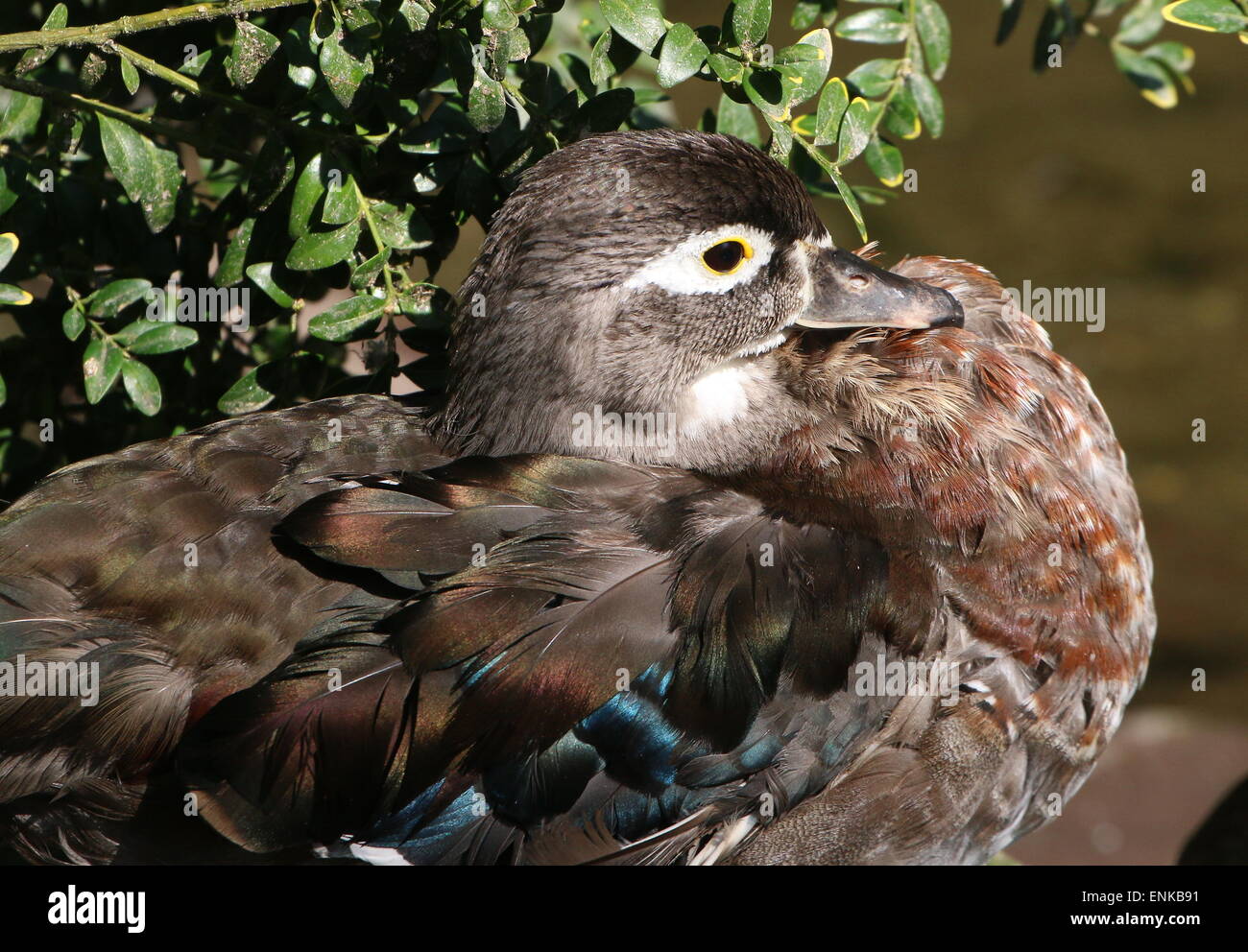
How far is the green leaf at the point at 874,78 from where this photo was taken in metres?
2.49

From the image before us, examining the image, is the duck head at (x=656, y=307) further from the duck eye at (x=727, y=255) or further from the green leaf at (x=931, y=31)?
the green leaf at (x=931, y=31)

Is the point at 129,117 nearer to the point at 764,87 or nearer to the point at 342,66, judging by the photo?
the point at 342,66

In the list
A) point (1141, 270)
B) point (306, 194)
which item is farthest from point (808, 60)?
point (1141, 270)

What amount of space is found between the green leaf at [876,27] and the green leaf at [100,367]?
1.48 m

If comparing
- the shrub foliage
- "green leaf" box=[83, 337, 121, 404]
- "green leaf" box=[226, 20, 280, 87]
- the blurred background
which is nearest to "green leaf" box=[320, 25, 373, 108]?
the shrub foliage

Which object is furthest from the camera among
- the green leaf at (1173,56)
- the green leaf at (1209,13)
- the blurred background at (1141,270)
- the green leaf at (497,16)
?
the blurred background at (1141,270)

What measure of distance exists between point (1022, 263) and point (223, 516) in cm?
566

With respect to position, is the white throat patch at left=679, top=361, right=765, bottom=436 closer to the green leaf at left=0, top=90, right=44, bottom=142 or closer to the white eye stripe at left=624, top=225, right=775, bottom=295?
the white eye stripe at left=624, top=225, right=775, bottom=295

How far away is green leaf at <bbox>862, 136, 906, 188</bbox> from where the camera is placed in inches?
98.6

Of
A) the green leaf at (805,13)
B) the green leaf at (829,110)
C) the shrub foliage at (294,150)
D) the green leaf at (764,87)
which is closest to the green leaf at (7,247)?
the shrub foliage at (294,150)

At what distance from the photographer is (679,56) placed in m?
2.10

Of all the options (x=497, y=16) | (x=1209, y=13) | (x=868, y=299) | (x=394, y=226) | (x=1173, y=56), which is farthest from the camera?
(x=1173, y=56)

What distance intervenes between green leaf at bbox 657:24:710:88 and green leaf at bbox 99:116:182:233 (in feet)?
2.97

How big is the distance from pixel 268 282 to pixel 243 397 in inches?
9.6
